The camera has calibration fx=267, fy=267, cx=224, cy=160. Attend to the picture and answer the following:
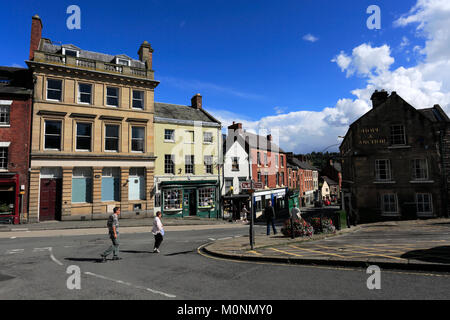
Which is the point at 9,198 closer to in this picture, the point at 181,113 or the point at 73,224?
the point at 73,224

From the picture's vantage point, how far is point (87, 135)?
22312 mm

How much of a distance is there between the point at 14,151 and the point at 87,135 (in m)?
5.01

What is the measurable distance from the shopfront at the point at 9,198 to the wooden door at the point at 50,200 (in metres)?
1.51

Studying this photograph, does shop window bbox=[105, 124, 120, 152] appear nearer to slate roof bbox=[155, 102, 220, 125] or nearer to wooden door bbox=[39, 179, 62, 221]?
slate roof bbox=[155, 102, 220, 125]

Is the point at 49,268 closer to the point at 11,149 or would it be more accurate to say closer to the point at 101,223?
the point at 101,223

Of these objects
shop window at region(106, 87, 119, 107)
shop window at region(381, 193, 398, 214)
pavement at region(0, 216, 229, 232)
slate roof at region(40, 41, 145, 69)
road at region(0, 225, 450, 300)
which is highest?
slate roof at region(40, 41, 145, 69)

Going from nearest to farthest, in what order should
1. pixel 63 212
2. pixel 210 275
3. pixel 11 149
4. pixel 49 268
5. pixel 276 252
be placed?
1. pixel 210 275
2. pixel 49 268
3. pixel 276 252
4. pixel 11 149
5. pixel 63 212

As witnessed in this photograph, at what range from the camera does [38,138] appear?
20219mm

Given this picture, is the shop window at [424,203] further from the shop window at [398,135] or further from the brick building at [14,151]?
the brick building at [14,151]

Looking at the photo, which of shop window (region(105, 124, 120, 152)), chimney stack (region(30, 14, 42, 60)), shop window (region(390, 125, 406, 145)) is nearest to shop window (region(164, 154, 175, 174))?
shop window (region(105, 124, 120, 152))

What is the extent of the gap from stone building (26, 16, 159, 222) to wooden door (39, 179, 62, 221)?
2.5 inches

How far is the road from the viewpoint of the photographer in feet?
18.8
